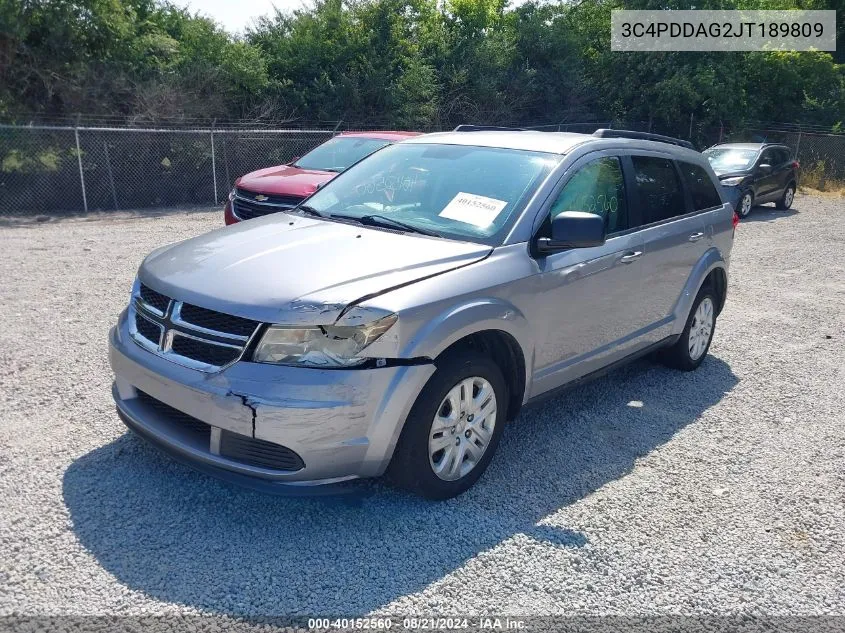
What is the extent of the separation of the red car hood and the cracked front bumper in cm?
586

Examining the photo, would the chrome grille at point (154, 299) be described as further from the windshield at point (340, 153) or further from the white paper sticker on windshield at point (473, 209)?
the windshield at point (340, 153)

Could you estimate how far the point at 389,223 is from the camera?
4387mm

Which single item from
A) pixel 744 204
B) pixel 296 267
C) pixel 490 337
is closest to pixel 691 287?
pixel 490 337

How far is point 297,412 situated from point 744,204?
15.9 m

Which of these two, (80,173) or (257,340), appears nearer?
(257,340)

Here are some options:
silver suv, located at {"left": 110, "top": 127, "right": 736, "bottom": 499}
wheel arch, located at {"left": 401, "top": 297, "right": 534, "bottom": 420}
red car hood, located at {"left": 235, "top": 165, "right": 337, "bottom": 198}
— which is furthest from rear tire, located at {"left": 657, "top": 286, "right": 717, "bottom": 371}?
red car hood, located at {"left": 235, "top": 165, "right": 337, "bottom": 198}

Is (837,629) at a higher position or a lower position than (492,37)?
lower

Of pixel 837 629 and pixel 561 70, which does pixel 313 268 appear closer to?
pixel 837 629

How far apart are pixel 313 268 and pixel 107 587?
165cm

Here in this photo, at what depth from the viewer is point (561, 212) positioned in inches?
176

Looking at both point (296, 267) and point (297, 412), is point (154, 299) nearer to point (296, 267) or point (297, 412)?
point (296, 267)

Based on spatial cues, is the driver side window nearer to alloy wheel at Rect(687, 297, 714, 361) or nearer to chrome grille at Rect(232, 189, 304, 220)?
alloy wheel at Rect(687, 297, 714, 361)

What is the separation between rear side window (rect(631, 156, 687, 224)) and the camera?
17.4ft

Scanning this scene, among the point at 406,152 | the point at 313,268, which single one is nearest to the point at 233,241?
the point at 313,268
